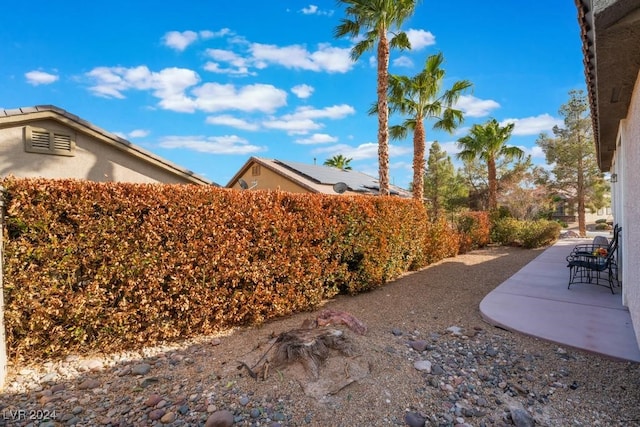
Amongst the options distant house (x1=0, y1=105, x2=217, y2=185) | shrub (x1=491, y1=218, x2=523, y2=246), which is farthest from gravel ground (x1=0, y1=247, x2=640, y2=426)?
shrub (x1=491, y1=218, x2=523, y2=246)

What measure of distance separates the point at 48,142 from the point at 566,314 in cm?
1352

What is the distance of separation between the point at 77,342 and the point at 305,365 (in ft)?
10.3

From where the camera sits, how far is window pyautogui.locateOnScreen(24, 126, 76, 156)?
9.08 metres

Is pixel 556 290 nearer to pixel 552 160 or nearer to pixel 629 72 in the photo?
pixel 629 72

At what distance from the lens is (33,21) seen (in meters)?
7.68

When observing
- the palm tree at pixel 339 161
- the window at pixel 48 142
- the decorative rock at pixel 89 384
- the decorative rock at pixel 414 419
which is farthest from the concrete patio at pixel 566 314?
the palm tree at pixel 339 161

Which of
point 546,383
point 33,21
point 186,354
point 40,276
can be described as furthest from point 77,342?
point 33,21

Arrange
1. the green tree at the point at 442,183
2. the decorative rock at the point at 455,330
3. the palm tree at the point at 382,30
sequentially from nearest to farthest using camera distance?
the decorative rock at the point at 455,330 → the palm tree at the point at 382,30 → the green tree at the point at 442,183

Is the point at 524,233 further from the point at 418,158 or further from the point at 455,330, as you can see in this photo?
the point at 455,330

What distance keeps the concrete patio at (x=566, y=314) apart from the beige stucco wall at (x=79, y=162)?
34.1 ft

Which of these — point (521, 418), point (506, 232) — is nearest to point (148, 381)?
point (521, 418)

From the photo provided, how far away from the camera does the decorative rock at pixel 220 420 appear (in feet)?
9.13

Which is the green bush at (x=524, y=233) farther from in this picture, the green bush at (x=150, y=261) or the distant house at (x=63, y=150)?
the distant house at (x=63, y=150)

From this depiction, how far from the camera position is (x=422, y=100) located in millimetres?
15727
